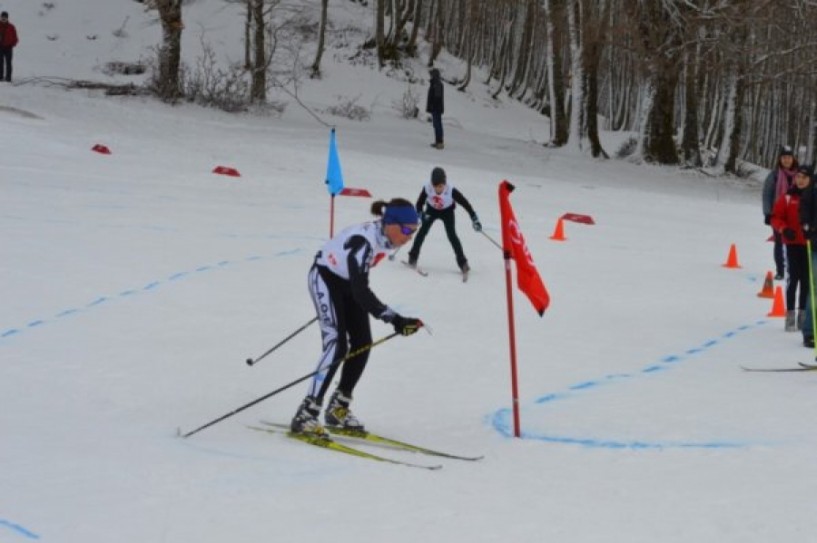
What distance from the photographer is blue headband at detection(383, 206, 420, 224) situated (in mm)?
6867

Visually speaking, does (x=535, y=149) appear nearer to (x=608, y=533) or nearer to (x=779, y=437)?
(x=779, y=437)

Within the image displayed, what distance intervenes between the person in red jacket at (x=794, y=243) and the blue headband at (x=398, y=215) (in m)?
5.00

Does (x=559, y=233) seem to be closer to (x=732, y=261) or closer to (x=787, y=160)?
(x=732, y=261)

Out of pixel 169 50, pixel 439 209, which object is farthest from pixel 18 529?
pixel 169 50

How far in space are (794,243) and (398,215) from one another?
530 cm

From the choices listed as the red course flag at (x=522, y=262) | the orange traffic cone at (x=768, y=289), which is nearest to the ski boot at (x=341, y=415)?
the red course flag at (x=522, y=262)

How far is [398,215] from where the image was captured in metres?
6.87

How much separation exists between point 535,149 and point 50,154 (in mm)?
12906

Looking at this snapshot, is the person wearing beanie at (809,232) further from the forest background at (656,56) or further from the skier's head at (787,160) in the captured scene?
the forest background at (656,56)

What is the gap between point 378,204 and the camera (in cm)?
726

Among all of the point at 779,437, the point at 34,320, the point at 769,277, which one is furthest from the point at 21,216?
the point at 779,437

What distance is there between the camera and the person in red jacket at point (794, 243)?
10.6 m

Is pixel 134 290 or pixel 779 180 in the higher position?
pixel 779 180

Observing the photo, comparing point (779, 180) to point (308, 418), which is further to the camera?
point (779, 180)
